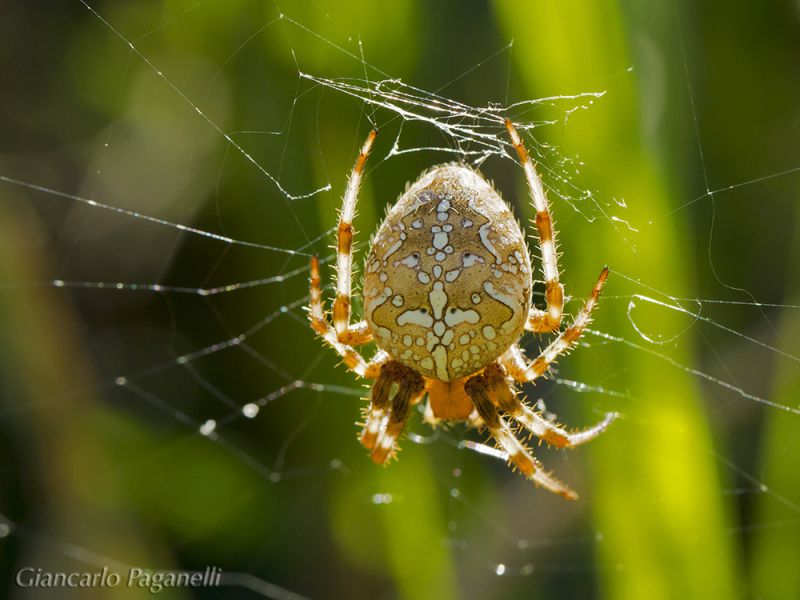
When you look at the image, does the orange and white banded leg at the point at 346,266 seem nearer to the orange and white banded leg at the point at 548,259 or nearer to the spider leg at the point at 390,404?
the spider leg at the point at 390,404

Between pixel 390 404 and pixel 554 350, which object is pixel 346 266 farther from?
pixel 554 350

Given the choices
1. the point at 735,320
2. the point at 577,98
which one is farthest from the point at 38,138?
the point at 735,320

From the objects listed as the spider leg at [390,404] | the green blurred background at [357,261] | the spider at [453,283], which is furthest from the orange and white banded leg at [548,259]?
the spider leg at [390,404]

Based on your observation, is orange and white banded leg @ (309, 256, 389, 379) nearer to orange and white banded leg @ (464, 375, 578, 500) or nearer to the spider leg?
the spider leg

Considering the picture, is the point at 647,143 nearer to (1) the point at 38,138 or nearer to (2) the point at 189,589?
(2) the point at 189,589

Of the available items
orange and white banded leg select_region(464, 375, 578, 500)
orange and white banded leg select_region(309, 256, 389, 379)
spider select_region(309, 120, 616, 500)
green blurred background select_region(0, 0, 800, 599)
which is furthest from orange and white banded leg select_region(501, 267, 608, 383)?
orange and white banded leg select_region(309, 256, 389, 379)

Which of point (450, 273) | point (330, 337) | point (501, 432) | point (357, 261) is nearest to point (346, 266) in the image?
point (330, 337)
